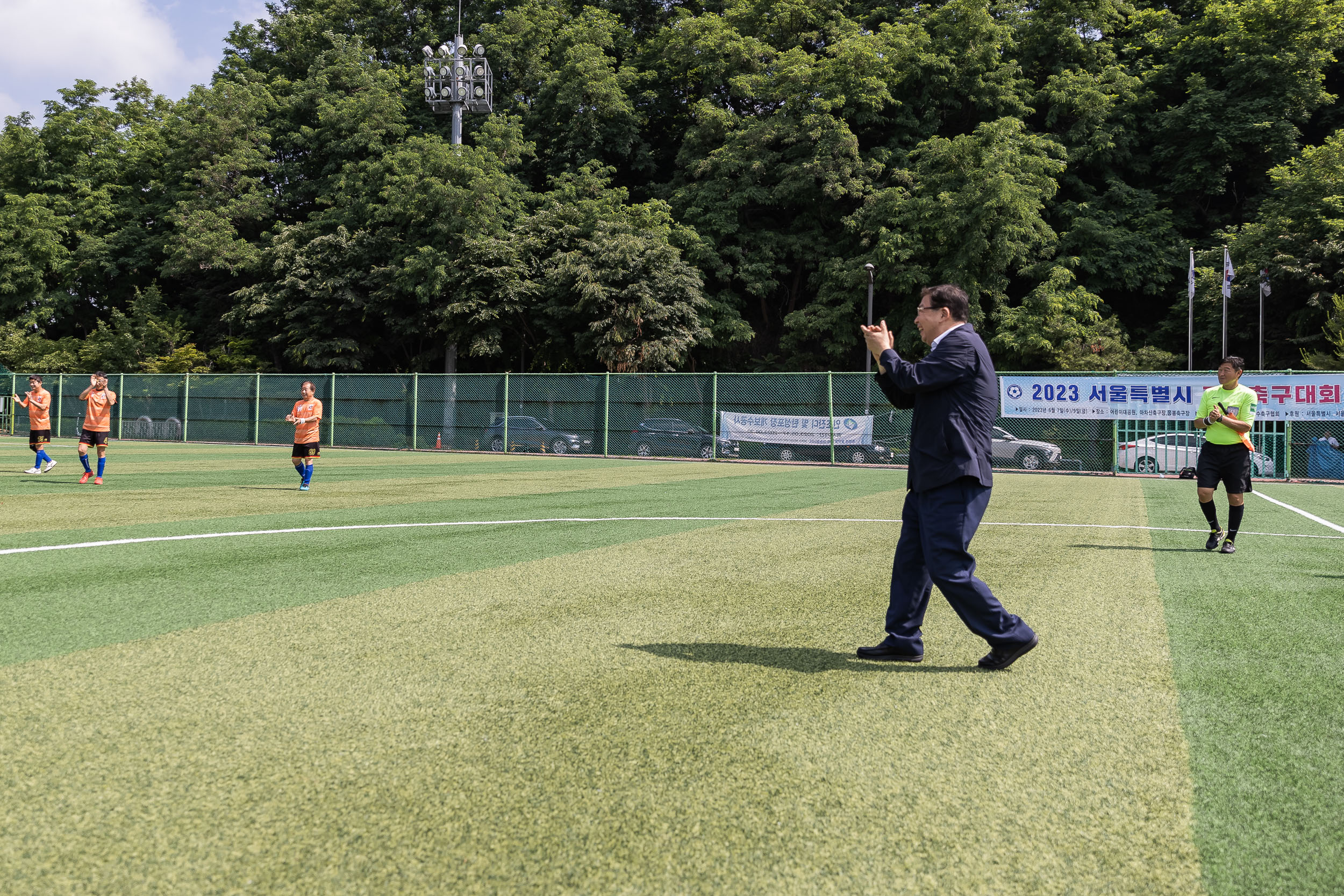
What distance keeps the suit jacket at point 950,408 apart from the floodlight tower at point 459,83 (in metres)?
42.4

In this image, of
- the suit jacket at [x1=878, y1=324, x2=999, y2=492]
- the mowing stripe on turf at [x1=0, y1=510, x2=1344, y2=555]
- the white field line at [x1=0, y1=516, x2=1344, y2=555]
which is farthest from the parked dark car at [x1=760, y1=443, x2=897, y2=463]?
the suit jacket at [x1=878, y1=324, x2=999, y2=492]

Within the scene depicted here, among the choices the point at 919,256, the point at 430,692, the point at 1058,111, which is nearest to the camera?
the point at 430,692

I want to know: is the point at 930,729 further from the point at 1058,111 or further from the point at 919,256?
the point at 1058,111

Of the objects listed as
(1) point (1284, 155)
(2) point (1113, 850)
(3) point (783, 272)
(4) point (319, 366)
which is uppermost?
(1) point (1284, 155)

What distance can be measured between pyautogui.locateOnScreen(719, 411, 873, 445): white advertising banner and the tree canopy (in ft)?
28.6

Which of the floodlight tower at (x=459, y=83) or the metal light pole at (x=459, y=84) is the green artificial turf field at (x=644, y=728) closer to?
the metal light pole at (x=459, y=84)

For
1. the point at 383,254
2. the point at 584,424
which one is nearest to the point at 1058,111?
→ the point at 584,424

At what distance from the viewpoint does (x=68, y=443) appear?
29.6m

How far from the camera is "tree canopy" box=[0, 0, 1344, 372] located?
3472 cm

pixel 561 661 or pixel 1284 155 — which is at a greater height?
pixel 1284 155

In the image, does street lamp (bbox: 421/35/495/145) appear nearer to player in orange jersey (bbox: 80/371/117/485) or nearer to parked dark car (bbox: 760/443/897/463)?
parked dark car (bbox: 760/443/897/463)

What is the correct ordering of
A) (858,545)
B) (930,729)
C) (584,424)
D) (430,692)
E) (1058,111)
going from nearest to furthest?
(930,729) < (430,692) < (858,545) < (584,424) < (1058,111)

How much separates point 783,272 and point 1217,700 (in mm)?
38617

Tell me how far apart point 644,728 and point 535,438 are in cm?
2571
